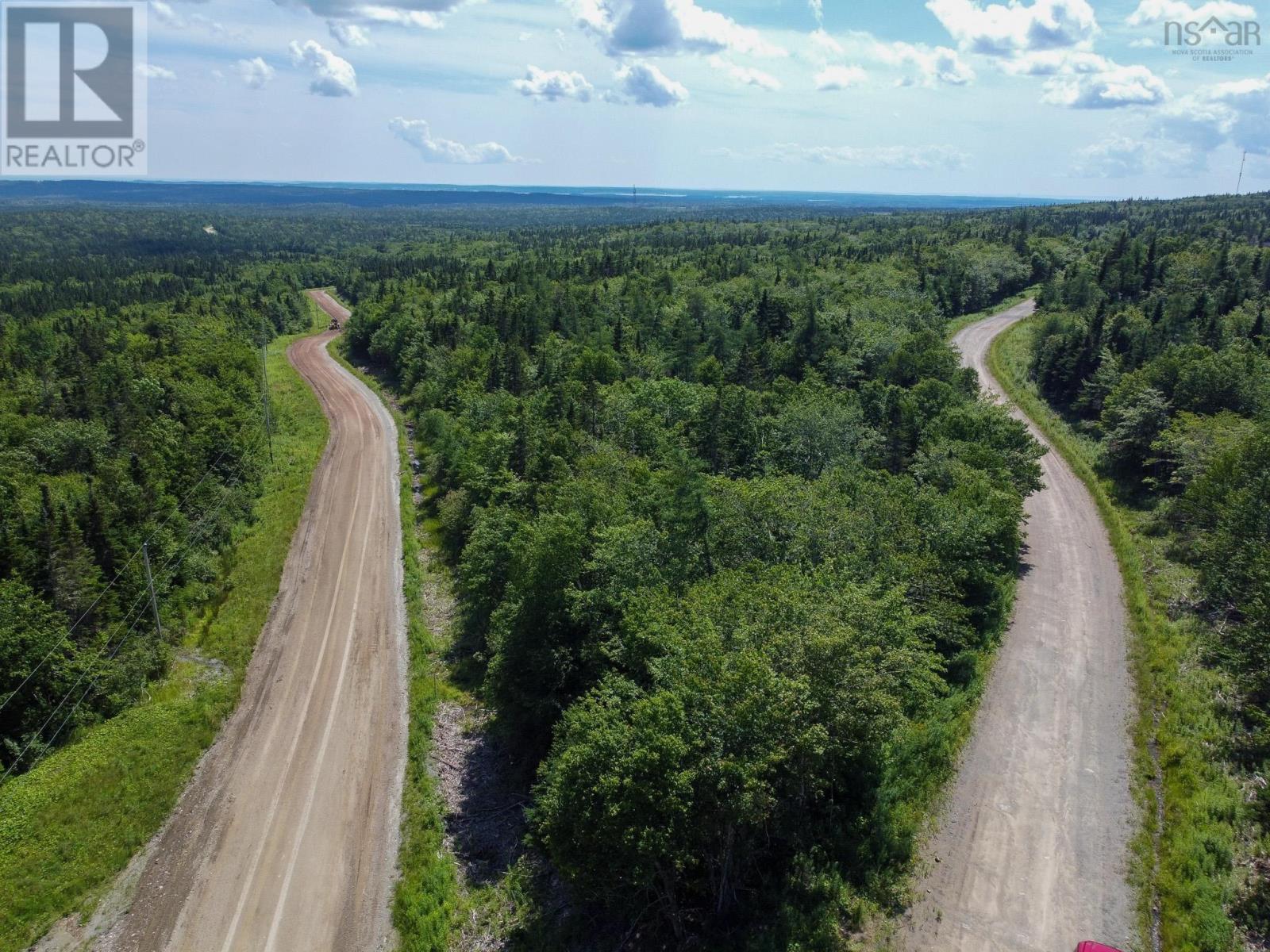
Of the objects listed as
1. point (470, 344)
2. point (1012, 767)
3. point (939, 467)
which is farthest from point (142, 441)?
point (1012, 767)

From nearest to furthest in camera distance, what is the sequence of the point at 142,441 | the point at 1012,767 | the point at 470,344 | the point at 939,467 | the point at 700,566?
the point at 1012,767 → the point at 700,566 → the point at 939,467 → the point at 142,441 → the point at 470,344

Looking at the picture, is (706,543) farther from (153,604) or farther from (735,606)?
(153,604)

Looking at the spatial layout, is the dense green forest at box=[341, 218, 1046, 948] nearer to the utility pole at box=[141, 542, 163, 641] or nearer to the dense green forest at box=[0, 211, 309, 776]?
the utility pole at box=[141, 542, 163, 641]

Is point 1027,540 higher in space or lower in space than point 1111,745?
higher

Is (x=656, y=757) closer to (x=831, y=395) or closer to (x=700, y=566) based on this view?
(x=700, y=566)

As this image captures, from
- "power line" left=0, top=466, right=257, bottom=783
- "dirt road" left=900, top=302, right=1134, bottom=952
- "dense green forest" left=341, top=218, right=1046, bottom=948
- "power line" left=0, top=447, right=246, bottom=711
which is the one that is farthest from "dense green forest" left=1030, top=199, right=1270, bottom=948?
"power line" left=0, top=447, right=246, bottom=711

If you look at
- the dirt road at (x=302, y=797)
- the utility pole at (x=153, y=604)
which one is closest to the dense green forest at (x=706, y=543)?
the utility pole at (x=153, y=604)
